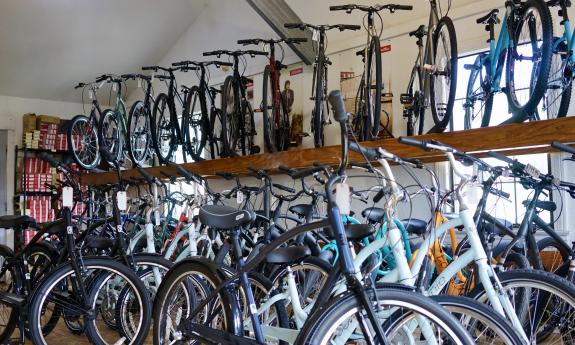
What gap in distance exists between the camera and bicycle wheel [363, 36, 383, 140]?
3.91m

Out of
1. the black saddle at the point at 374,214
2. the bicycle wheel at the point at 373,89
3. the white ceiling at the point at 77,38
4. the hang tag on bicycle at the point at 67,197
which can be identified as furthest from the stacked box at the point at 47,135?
the black saddle at the point at 374,214

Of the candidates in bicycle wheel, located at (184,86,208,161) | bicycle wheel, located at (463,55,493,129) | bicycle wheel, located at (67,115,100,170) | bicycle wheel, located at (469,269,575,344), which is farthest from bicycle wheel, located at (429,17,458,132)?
bicycle wheel, located at (67,115,100,170)

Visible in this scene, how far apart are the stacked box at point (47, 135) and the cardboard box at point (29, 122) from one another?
0.32 ft

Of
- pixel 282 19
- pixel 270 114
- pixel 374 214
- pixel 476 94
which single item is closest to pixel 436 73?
pixel 476 94

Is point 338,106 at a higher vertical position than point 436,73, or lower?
lower

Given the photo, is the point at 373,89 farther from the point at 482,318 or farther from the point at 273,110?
the point at 482,318

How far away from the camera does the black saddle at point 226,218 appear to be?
210 cm

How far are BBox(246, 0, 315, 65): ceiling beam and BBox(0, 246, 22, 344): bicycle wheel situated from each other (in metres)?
3.23

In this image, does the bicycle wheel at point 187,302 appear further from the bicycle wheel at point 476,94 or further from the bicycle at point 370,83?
the bicycle wheel at point 476,94

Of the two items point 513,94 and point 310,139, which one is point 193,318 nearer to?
point 513,94

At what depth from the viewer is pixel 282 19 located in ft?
17.3

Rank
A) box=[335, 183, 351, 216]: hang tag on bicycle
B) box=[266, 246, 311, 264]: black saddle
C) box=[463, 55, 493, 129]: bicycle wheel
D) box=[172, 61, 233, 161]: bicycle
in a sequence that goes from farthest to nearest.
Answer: box=[172, 61, 233, 161]: bicycle
box=[463, 55, 493, 129]: bicycle wheel
box=[266, 246, 311, 264]: black saddle
box=[335, 183, 351, 216]: hang tag on bicycle

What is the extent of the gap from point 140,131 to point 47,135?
5.83ft

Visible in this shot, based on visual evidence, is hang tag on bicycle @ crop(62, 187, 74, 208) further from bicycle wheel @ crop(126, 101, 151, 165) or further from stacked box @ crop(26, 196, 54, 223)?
stacked box @ crop(26, 196, 54, 223)
